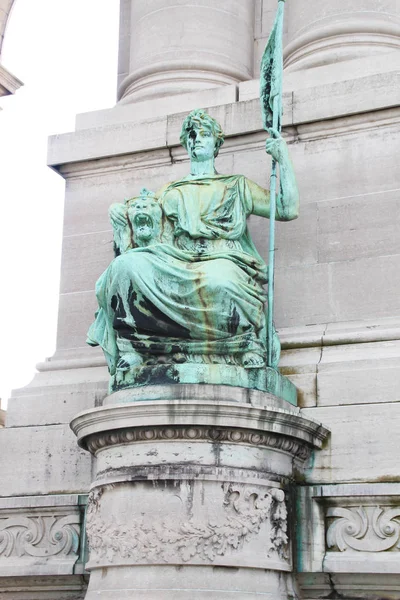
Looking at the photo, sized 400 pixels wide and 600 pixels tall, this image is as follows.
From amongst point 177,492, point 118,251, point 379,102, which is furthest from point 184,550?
point 379,102

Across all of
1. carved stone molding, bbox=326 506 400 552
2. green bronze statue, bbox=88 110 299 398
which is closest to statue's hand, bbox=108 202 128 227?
green bronze statue, bbox=88 110 299 398

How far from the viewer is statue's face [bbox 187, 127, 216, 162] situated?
35.9 feet

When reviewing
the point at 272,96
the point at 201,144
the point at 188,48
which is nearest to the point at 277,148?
the point at 272,96

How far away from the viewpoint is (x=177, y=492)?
357 inches

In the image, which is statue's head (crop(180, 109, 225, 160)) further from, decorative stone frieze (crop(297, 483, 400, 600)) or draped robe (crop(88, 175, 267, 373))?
decorative stone frieze (crop(297, 483, 400, 600))

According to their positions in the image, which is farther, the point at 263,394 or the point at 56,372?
the point at 56,372

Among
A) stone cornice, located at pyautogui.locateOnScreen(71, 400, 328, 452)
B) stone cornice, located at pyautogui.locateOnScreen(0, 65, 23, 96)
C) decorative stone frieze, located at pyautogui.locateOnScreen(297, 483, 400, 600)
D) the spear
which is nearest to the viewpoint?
stone cornice, located at pyautogui.locateOnScreen(71, 400, 328, 452)

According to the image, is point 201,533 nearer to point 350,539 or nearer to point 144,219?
point 350,539

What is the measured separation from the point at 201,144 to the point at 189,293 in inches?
72.3

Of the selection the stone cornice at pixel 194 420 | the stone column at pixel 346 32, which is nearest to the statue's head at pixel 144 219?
the stone cornice at pixel 194 420

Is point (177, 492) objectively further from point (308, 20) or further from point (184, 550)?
point (308, 20)

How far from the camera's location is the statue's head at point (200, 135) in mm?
10922

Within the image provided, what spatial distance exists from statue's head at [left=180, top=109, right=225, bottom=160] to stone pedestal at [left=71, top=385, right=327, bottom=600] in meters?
2.68

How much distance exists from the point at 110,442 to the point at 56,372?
7.83 feet
